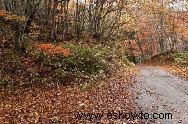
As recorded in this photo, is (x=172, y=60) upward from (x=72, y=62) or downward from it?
downward

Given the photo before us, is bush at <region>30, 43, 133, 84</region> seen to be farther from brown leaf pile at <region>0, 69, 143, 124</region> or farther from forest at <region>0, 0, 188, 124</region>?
brown leaf pile at <region>0, 69, 143, 124</region>

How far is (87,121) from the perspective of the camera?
11.5 m

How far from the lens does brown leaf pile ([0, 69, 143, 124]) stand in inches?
470

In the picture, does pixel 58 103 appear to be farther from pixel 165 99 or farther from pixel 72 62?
pixel 72 62

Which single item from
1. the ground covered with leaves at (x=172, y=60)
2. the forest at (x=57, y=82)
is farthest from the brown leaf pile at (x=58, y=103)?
the ground covered with leaves at (x=172, y=60)

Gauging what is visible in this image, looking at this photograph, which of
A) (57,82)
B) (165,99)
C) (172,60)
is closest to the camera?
(165,99)

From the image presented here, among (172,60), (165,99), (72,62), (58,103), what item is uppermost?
(72,62)

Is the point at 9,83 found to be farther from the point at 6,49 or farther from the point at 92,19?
the point at 92,19

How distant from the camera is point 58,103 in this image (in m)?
14.2

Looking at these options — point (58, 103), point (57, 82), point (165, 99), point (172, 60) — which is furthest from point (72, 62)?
point (172, 60)

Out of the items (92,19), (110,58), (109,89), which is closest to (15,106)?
(109,89)

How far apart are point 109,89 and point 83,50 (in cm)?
501

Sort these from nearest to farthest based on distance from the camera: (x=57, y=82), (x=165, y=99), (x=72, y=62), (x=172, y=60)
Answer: (x=165, y=99)
(x=57, y=82)
(x=72, y=62)
(x=172, y=60)

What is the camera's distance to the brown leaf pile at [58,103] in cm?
1193
